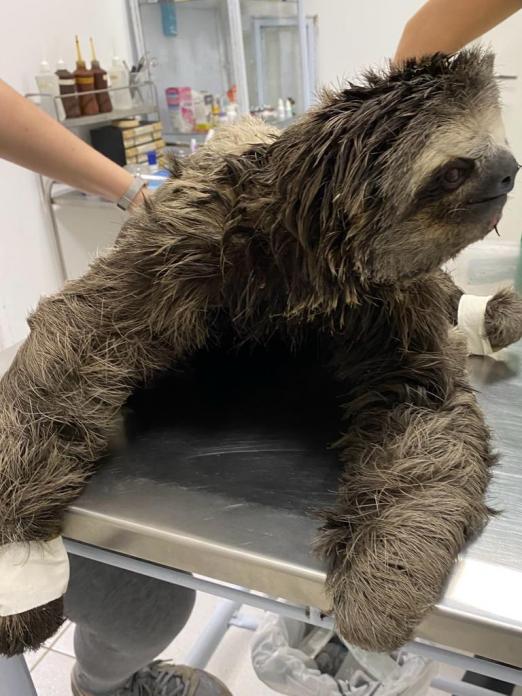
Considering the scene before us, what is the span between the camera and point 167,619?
0.88 meters

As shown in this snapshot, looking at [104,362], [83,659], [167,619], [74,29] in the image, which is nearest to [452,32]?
[104,362]

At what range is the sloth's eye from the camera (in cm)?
41

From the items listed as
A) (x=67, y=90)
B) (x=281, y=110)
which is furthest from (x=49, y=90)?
(x=281, y=110)

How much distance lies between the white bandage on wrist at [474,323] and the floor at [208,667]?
0.77m

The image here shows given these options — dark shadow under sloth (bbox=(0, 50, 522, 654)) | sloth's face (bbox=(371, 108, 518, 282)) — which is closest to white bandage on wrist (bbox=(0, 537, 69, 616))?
dark shadow under sloth (bbox=(0, 50, 522, 654))

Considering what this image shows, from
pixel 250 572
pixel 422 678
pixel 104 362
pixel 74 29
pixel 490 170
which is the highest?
pixel 74 29

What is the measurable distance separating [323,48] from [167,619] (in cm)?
240

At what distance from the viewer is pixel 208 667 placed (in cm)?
127

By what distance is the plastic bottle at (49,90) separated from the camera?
5.94 ft

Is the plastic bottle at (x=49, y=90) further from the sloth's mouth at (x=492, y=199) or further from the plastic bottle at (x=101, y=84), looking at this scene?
the sloth's mouth at (x=492, y=199)

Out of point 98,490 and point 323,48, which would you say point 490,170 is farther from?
point 323,48

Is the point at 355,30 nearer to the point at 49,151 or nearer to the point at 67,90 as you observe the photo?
the point at 67,90

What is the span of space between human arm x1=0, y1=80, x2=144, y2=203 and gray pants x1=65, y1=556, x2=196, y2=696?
487mm

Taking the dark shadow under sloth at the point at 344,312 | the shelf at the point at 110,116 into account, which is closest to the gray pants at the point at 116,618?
the dark shadow under sloth at the point at 344,312
